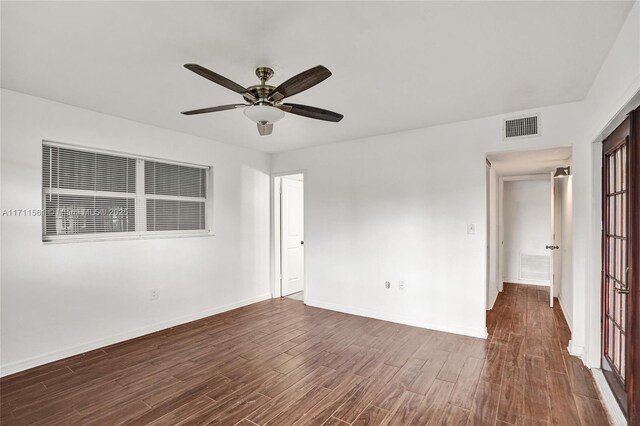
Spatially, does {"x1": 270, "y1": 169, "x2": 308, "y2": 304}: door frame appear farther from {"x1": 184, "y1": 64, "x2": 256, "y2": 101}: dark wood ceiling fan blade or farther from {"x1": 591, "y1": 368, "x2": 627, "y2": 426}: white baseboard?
{"x1": 591, "y1": 368, "x2": 627, "y2": 426}: white baseboard

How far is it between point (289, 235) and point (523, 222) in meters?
4.94

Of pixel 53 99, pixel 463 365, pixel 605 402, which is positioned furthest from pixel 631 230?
pixel 53 99

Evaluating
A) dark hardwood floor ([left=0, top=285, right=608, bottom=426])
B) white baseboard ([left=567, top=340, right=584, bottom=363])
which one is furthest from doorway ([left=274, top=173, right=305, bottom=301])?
white baseboard ([left=567, top=340, right=584, bottom=363])

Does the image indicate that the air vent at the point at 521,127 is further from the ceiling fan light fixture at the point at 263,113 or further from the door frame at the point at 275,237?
the door frame at the point at 275,237

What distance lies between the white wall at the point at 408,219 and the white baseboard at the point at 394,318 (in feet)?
0.05

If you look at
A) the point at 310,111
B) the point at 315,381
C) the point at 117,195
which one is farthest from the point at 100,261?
the point at 310,111

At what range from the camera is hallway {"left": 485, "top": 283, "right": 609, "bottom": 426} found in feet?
7.32

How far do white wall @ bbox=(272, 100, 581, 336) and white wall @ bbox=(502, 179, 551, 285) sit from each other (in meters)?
3.73

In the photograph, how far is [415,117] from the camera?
364cm

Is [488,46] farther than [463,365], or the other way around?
[463,365]

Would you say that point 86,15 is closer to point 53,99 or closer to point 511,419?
point 53,99

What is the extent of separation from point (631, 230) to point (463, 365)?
1.75 metres

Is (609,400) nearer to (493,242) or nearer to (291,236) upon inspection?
(493,242)

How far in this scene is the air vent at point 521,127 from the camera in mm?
3373
